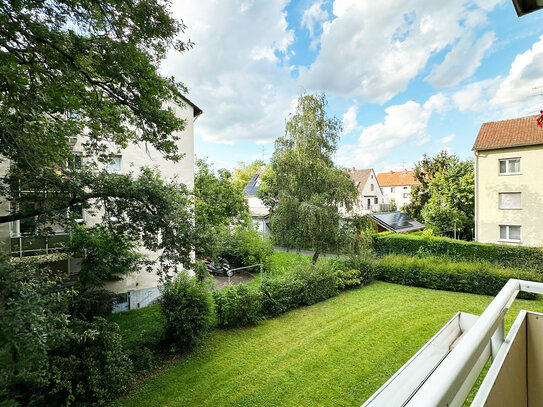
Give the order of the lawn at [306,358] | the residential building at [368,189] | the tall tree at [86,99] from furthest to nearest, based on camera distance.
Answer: the residential building at [368,189], the lawn at [306,358], the tall tree at [86,99]

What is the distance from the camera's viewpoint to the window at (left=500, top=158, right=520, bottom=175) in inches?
549

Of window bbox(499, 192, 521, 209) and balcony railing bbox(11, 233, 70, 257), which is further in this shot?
window bbox(499, 192, 521, 209)

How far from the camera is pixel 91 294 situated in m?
8.03

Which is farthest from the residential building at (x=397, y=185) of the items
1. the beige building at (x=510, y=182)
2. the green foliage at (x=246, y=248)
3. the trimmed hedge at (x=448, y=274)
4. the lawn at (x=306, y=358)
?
the lawn at (x=306, y=358)

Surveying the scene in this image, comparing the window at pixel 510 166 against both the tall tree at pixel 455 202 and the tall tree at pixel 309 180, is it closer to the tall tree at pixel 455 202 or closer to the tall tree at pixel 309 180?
the tall tree at pixel 455 202

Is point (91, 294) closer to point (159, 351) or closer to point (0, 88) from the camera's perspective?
point (159, 351)

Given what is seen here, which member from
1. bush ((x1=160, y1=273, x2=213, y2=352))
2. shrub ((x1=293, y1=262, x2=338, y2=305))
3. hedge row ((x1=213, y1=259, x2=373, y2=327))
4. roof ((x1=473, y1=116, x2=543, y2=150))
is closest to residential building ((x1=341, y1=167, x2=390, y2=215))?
roof ((x1=473, y1=116, x2=543, y2=150))

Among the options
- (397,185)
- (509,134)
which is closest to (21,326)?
(509,134)

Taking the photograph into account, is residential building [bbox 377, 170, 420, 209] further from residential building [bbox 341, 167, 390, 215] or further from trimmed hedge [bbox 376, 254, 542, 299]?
trimmed hedge [bbox 376, 254, 542, 299]

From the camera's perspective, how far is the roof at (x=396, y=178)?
1610 inches

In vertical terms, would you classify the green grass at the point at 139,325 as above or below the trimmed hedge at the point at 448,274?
below

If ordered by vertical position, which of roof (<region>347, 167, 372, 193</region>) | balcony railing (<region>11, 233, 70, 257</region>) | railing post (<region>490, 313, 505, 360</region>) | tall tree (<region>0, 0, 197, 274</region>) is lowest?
balcony railing (<region>11, 233, 70, 257</region>)

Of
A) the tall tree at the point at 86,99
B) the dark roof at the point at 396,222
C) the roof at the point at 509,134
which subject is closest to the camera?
the tall tree at the point at 86,99

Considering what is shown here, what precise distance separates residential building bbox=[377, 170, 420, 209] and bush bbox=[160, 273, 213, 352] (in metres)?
39.2
